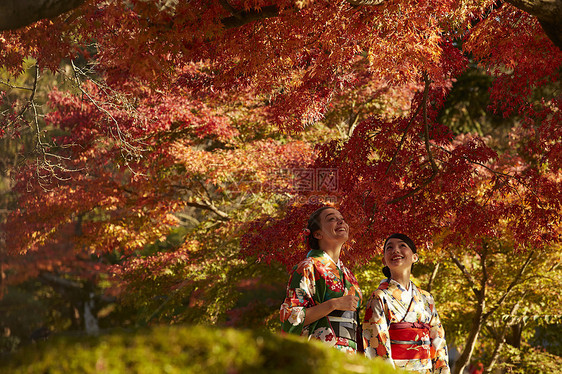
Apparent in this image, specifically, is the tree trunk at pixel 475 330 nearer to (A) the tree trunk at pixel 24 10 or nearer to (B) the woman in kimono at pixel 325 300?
(B) the woman in kimono at pixel 325 300

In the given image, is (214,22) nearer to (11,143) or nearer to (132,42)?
(132,42)

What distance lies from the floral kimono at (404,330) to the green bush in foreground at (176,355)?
146 centimetres

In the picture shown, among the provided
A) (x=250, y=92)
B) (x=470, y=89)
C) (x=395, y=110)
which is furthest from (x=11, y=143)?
(x=470, y=89)

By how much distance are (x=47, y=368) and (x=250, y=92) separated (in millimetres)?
7300

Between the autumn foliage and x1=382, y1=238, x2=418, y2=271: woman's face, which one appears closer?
x1=382, y1=238, x2=418, y2=271: woman's face

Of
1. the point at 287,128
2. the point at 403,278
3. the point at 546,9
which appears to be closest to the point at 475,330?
the point at 287,128

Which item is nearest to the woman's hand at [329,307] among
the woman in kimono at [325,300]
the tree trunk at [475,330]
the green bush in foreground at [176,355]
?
the woman in kimono at [325,300]

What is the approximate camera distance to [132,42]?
2721 mm

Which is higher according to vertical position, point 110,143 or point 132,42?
point 110,143

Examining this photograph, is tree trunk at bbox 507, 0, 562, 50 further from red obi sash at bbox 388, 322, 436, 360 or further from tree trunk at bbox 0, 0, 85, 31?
tree trunk at bbox 0, 0, 85, 31

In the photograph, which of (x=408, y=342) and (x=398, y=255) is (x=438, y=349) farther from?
(x=398, y=255)

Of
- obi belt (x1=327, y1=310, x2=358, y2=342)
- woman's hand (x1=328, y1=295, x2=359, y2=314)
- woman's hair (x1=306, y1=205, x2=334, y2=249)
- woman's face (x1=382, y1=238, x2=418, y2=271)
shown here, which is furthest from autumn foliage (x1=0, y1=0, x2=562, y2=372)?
woman's hand (x1=328, y1=295, x2=359, y2=314)

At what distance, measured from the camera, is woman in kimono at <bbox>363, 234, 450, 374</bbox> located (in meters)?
2.72

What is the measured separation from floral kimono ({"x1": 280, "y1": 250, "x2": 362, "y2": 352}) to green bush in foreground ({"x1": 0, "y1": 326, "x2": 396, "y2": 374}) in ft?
4.12
